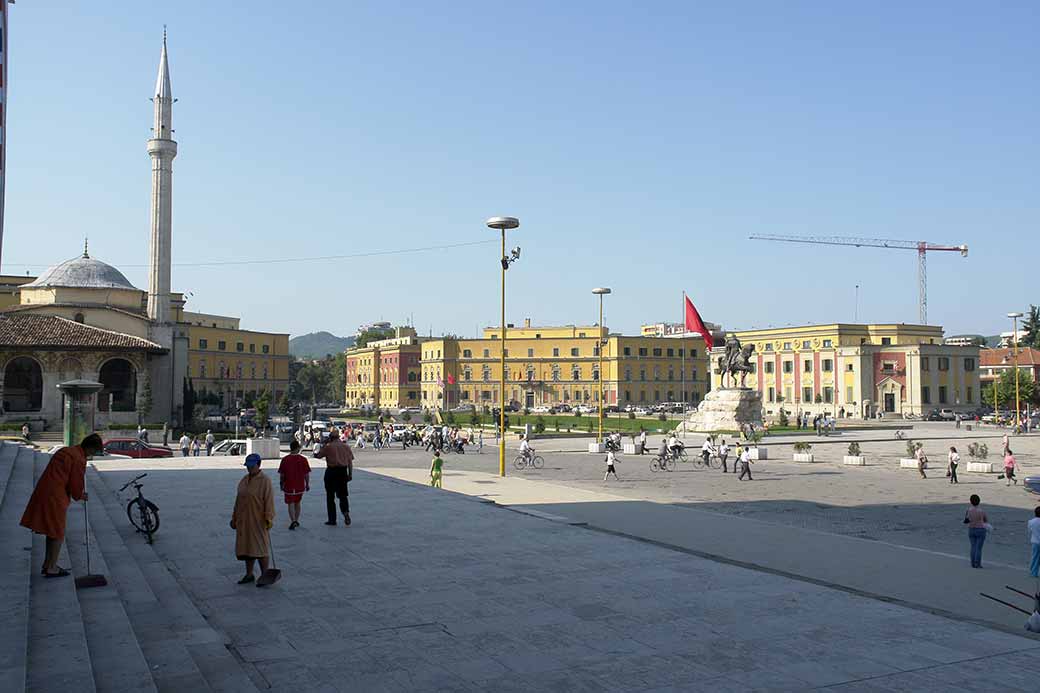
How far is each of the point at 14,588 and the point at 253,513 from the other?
2.32m

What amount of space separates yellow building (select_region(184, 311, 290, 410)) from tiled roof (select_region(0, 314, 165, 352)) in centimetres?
2053

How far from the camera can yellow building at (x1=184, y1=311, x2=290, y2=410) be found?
78562 millimetres

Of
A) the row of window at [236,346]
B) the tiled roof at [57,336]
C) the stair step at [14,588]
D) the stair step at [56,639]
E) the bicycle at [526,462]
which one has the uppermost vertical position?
the row of window at [236,346]

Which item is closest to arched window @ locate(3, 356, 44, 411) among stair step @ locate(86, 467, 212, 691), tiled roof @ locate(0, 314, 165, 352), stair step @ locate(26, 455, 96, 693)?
tiled roof @ locate(0, 314, 165, 352)

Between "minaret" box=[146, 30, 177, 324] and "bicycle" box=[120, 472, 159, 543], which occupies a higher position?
"minaret" box=[146, 30, 177, 324]

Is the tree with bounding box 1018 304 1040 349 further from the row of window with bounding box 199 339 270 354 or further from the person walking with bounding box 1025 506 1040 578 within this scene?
the person walking with bounding box 1025 506 1040 578

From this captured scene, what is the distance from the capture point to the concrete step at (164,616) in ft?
21.0

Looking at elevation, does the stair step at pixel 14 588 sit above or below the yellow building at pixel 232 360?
below

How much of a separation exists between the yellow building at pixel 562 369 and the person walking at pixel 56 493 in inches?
3593

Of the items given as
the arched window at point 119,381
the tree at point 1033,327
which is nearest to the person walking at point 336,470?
the arched window at point 119,381

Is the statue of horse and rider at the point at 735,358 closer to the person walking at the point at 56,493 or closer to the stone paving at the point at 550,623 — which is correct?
the stone paving at the point at 550,623

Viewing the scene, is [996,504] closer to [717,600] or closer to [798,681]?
[717,600]

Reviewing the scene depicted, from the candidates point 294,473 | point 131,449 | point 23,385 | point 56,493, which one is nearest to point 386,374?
point 23,385

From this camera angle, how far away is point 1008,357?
3824 inches
